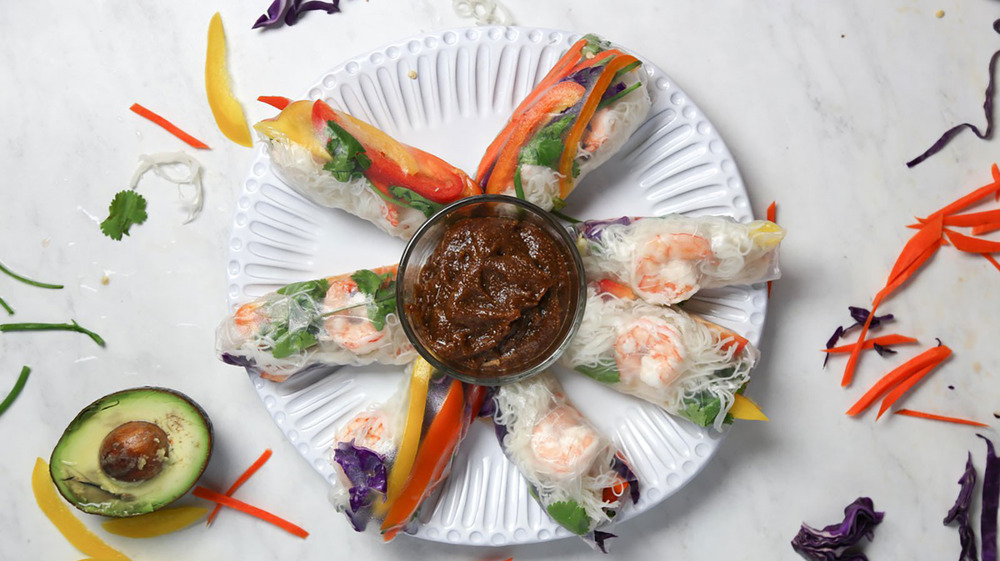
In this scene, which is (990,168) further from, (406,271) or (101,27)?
(101,27)

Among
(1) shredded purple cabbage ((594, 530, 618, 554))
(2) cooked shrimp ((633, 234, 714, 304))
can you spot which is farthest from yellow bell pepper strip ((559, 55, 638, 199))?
(1) shredded purple cabbage ((594, 530, 618, 554))

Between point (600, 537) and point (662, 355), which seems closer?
point (662, 355)

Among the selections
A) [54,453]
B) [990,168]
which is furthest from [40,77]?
[990,168]

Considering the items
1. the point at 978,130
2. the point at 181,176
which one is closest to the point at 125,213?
the point at 181,176

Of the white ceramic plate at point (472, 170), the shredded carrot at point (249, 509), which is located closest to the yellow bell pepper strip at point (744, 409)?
the white ceramic plate at point (472, 170)

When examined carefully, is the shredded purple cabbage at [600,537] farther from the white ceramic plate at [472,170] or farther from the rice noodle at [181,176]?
the rice noodle at [181,176]

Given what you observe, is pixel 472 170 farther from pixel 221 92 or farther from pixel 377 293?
pixel 221 92

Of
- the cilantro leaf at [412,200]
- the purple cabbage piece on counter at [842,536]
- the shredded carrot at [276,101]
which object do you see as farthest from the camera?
the purple cabbage piece on counter at [842,536]
